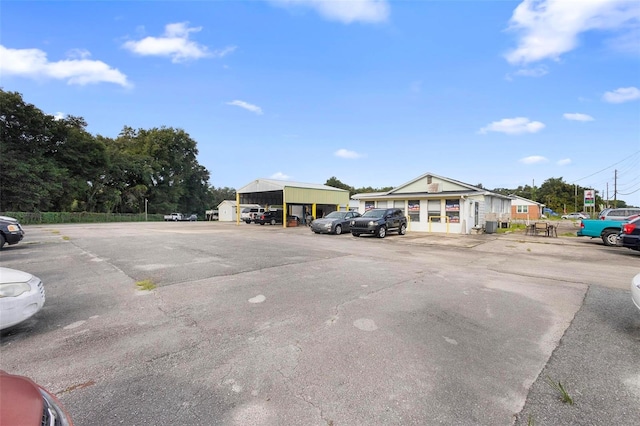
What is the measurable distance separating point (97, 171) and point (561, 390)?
5278cm

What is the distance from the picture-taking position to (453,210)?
67.8 ft

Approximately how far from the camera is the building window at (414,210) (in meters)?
22.5

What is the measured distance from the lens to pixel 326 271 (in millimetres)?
7230

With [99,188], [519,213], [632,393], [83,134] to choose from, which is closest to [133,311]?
[632,393]

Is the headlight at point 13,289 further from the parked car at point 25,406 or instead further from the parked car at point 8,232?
the parked car at point 8,232

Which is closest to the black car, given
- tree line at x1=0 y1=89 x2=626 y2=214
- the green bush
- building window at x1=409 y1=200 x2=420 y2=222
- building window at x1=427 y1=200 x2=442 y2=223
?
building window at x1=427 y1=200 x2=442 y2=223

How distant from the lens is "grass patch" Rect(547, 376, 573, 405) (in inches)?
97.1

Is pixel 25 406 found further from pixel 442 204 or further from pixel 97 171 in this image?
pixel 97 171

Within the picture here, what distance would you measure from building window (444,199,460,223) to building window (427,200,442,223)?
616 mm

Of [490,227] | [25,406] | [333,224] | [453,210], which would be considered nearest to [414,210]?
[453,210]

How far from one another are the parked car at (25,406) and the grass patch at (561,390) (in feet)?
11.5

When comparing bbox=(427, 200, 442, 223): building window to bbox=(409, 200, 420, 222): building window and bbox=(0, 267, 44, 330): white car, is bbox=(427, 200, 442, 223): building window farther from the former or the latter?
bbox=(0, 267, 44, 330): white car

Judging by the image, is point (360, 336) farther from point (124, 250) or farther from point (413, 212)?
point (413, 212)

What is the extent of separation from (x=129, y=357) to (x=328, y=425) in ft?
7.27
